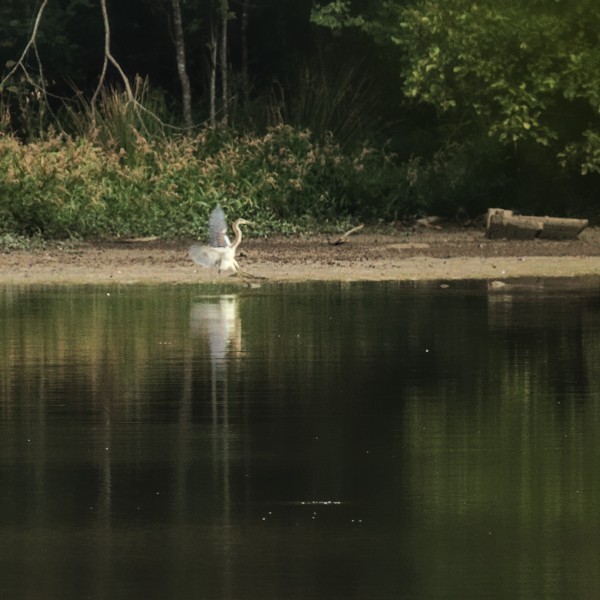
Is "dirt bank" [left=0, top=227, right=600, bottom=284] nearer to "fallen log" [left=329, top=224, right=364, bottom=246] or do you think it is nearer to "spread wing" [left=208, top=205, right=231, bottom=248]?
"fallen log" [left=329, top=224, right=364, bottom=246]

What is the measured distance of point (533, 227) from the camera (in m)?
29.6

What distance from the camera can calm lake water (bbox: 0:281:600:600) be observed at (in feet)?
Result: 26.1

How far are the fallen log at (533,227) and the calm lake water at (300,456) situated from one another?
10.5 meters

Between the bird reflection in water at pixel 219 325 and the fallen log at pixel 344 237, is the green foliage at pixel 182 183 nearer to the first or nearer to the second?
the fallen log at pixel 344 237

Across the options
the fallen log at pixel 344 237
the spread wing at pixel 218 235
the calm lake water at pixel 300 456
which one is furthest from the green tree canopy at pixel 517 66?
the calm lake water at pixel 300 456

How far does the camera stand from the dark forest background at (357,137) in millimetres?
30562

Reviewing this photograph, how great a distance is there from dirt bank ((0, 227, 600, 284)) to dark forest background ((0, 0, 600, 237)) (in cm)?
154

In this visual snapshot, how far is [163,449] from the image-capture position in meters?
11.1

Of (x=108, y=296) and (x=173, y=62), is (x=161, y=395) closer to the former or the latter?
(x=108, y=296)

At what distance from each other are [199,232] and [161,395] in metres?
16.8

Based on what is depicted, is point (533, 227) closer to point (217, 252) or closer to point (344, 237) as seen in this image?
point (344, 237)

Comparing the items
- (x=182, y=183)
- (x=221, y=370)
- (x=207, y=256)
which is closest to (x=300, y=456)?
(x=221, y=370)

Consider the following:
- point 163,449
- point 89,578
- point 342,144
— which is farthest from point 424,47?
point 89,578

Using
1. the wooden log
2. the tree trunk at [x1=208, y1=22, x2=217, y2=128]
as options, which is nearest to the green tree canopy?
the wooden log
